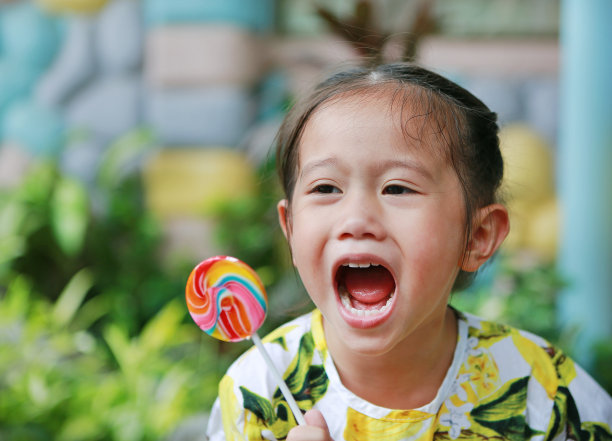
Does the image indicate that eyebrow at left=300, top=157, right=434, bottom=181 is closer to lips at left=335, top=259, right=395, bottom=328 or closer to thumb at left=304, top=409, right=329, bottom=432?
lips at left=335, top=259, right=395, bottom=328

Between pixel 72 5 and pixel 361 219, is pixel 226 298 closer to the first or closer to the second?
pixel 361 219

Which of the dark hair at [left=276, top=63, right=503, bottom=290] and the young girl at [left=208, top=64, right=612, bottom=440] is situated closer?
the young girl at [left=208, top=64, right=612, bottom=440]

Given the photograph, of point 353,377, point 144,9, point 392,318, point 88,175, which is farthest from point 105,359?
point 392,318

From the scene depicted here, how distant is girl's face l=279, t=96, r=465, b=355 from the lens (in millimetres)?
1309

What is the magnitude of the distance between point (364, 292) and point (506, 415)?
43cm

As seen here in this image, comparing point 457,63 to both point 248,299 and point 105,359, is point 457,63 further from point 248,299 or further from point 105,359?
point 248,299

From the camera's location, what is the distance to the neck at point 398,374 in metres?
1.50

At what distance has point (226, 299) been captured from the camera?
4.74 feet

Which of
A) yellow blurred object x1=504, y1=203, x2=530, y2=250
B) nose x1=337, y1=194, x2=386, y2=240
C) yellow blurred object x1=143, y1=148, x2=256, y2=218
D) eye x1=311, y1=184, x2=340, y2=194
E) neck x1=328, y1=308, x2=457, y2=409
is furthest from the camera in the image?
yellow blurred object x1=143, y1=148, x2=256, y2=218

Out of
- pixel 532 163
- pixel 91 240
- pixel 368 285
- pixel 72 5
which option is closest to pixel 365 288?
pixel 368 285

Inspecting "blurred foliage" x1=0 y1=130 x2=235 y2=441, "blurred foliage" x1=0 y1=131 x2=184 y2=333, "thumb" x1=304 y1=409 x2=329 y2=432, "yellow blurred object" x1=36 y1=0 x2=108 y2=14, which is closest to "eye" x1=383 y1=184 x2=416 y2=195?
"thumb" x1=304 y1=409 x2=329 y2=432

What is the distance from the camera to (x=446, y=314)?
1.66 meters

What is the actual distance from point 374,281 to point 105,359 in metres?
2.81

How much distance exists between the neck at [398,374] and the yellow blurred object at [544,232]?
301 cm
